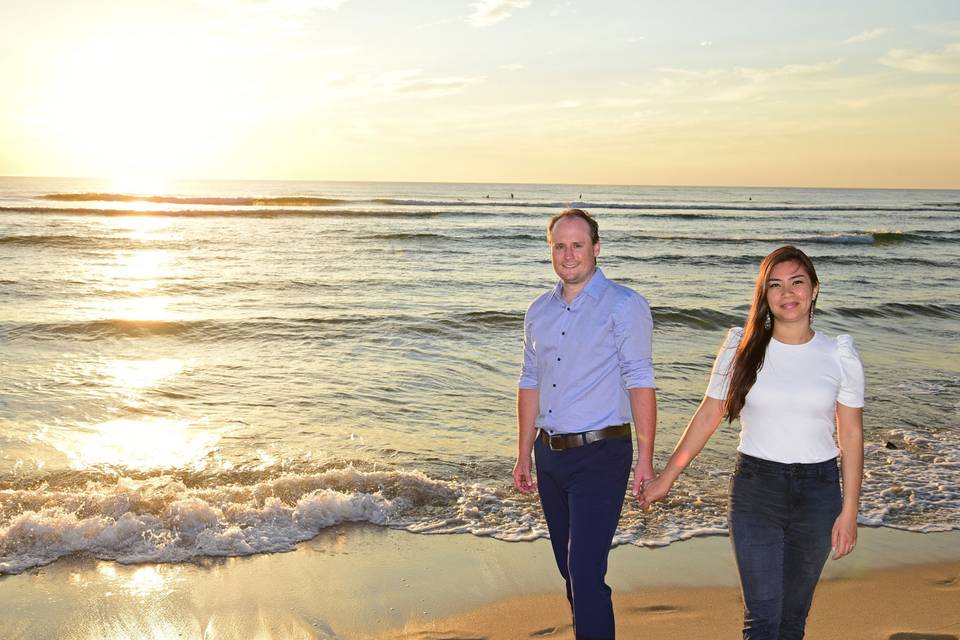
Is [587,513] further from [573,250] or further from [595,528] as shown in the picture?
[573,250]

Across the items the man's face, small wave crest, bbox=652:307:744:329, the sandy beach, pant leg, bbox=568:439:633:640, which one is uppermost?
the man's face

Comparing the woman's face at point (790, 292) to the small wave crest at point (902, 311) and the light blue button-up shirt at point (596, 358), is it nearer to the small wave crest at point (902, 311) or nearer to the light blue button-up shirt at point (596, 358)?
the light blue button-up shirt at point (596, 358)

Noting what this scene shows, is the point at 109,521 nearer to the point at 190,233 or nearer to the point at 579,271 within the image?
the point at 579,271

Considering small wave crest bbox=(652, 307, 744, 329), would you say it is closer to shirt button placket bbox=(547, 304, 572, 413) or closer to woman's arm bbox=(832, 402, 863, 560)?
shirt button placket bbox=(547, 304, 572, 413)

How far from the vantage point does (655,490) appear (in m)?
3.43

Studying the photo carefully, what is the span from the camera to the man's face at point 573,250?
143 inches

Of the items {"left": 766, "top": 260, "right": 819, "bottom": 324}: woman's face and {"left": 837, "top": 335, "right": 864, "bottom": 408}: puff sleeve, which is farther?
{"left": 766, "top": 260, "right": 819, "bottom": 324}: woman's face

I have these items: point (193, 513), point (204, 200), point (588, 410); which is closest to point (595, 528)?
point (588, 410)

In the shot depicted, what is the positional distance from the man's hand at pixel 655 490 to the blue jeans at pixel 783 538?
36cm

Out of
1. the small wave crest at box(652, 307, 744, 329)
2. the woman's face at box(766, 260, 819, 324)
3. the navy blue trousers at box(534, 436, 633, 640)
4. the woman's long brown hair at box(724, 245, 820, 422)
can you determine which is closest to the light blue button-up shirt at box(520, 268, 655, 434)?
the navy blue trousers at box(534, 436, 633, 640)

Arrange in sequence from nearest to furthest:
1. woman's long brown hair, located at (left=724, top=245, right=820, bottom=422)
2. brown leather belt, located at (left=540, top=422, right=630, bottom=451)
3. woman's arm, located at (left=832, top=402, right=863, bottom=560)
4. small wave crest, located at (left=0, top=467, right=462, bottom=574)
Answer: woman's arm, located at (left=832, top=402, right=863, bottom=560) → woman's long brown hair, located at (left=724, top=245, right=820, bottom=422) → brown leather belt, located at (left=540, top=422, right=630, bottom=451) → small wave crest, located at (left=0, top=467, right=462, bottom=574)

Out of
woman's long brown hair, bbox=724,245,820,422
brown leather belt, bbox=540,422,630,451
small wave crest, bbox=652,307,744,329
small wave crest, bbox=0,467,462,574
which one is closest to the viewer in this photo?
woman's long brown hair, bbox=724,245,820,422

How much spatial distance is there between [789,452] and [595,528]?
2.78ft

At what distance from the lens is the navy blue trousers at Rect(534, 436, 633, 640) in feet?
11.1
